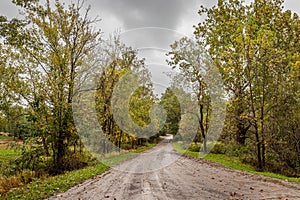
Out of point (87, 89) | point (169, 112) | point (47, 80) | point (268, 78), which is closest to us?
point (47, 80)

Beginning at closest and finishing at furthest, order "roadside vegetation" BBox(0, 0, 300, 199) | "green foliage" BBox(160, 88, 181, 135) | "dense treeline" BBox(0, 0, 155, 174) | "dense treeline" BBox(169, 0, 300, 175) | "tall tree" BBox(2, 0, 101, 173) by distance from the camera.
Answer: "roadside vegetation" BBox(0, 0, 300, 199) < "dense treeline" BBox(0, 0, 155, 174) < "tall tree" BBox(2, 0, 101, 173) < "dense treeline" BBox(169, 0, 300, 175) < "green foliage" BBox(160, 88, 181, 135)

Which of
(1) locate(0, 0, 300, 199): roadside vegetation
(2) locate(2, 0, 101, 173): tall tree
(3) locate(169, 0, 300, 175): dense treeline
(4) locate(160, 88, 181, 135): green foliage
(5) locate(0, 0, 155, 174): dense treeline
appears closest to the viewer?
(1) locate(0, 0, 300, 199): roadside vegetation

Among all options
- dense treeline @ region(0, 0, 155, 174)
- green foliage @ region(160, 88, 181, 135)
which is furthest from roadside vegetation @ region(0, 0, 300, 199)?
green foliage @ region(160, 88, 181, 135)

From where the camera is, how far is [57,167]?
44.9 feet

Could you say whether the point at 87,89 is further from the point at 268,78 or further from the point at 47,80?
the point at 268,78

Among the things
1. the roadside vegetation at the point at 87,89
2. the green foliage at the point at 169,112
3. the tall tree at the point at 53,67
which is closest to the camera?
the roadside vegetation at the point at 87,89

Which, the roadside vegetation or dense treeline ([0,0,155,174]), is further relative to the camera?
dense treeline ([0,0,155,174])

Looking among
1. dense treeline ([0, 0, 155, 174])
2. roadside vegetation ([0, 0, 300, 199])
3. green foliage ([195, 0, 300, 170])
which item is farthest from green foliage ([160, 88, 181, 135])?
dense treeline ([0, 0, 155, 174])

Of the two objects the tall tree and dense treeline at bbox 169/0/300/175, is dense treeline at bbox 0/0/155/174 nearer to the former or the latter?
the tall tree

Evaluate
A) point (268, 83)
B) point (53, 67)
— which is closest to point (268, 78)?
point (268, 83)

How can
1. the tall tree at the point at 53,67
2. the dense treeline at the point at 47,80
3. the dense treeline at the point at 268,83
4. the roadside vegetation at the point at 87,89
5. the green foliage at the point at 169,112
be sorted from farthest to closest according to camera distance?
the green foliage at the point at 169,112, the dense treeline at the point at 268,83, the tall tree at the point at 53,67, the dense treeline at the point at 47,80, the roadside vegetation at the point at 87,89

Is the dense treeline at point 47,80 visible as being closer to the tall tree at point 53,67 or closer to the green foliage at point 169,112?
the tall tree at point 53,67

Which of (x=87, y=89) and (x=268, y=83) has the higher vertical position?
(x=268, y=83)

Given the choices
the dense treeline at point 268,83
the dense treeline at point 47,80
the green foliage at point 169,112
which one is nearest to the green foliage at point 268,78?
the dense treeline at point 268,83
